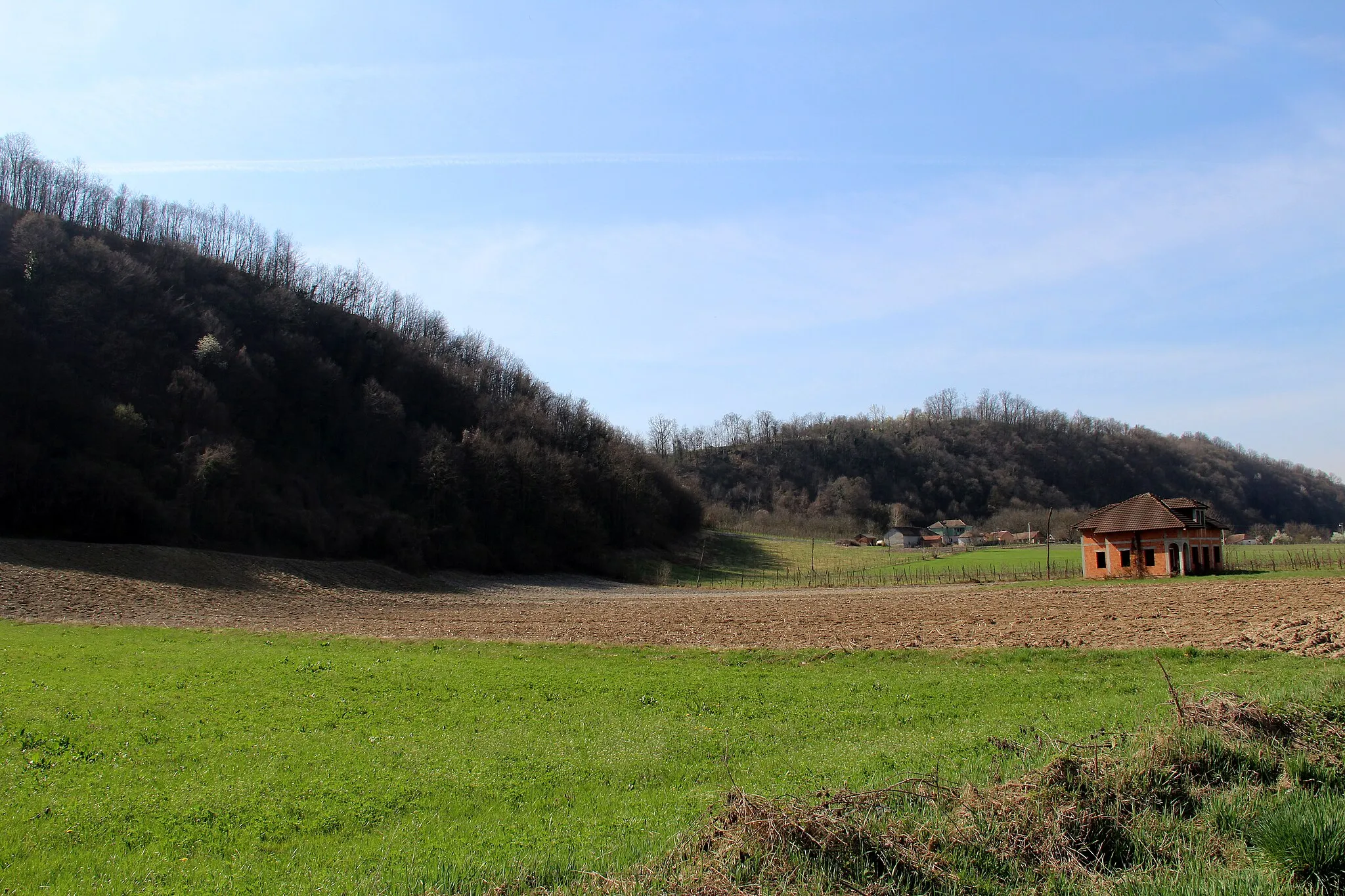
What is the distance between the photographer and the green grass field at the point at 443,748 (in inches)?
285

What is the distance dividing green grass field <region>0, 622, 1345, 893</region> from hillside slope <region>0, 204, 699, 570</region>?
3917 centimetres

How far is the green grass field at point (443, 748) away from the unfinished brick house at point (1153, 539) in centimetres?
4309

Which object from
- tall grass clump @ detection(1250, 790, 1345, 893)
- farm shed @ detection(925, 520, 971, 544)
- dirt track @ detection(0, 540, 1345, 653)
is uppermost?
farm shed @ detection(925, 520, 971, 544)

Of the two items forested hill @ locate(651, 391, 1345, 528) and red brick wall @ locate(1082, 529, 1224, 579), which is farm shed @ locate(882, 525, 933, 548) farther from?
red brick wall @ locate(1082, 529, 1224, 579)

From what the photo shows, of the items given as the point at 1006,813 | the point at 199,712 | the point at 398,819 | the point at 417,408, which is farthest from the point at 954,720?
the point at 417,408

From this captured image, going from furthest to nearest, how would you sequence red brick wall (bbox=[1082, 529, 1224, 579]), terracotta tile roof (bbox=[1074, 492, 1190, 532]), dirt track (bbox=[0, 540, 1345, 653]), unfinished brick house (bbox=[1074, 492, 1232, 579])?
red brick wall (bbox=[1082, 529, 1224, 579]), unfinished brick house (bbox=[1074, 492, 1232, 579]), terracotta tile roof (bbox=[1074, 492, 1190, 532]), dirt track (bbox=[0, 540, 1345, 653])

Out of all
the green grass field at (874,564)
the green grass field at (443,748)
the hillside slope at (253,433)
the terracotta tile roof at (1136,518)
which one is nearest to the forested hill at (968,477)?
the green grass field at (874,564)

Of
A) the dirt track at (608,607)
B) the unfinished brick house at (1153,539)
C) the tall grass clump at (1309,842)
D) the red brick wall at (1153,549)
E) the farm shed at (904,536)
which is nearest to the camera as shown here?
the tall grass clump at (1309,842)

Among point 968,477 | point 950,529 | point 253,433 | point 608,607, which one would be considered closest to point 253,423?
point 253,433

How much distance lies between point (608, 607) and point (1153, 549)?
127 ft

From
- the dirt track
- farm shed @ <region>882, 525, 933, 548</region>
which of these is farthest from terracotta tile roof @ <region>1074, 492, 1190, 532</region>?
farm shed @ <region>882, 525, 933, 548</region>

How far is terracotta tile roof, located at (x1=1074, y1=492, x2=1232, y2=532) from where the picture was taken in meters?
56.6

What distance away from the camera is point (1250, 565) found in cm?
6600

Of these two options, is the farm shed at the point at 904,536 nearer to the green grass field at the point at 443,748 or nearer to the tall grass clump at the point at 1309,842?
the green grass field at the point at 443,748
